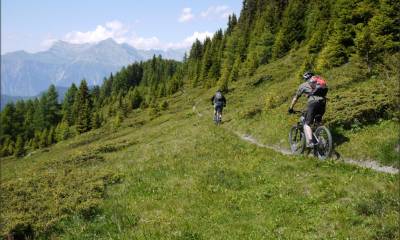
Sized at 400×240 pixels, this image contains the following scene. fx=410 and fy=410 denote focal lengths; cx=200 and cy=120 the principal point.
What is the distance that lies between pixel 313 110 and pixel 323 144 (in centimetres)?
134

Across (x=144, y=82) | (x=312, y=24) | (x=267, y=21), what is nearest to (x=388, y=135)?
(x=312, y=24)

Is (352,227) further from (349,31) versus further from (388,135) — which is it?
(349,31)

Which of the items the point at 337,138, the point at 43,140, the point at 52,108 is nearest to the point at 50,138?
the point at 43,140

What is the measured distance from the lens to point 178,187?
14.4 meters

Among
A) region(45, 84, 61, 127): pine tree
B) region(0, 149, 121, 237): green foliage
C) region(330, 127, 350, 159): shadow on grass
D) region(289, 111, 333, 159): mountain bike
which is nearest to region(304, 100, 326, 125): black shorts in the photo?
region(289, 111, 333, 159): mountain bike

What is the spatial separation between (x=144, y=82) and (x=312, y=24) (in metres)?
132

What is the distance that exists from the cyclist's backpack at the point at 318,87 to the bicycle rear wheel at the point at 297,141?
2130 millimetres

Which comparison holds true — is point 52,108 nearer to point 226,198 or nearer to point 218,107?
point 218,107

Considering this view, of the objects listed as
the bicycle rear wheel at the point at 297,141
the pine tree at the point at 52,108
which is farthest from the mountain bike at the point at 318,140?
the pine tree at the point at 52,108

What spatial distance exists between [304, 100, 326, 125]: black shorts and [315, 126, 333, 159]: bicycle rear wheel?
1.74ft

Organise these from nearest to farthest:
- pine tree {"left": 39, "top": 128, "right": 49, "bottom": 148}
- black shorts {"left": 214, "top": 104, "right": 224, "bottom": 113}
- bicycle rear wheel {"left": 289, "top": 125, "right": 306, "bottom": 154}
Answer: bicycle rear wheel {"left": 289, "top": 125, "right": 306, "bottom": 154} < black shorts {"left": 214, "top": 104, "right": 224, "bottom": 113} < pine tree {"left": 39, "top": 128, "right": 49, "bottom": 148}

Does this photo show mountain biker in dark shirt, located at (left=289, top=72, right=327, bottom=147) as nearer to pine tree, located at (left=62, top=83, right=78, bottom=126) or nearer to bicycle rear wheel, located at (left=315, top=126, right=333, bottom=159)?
bicycle rear wheel, located at (left=315, top=126, right=333, bottom=159)

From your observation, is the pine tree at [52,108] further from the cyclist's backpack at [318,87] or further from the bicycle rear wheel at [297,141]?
the cyclist's backpack at [318,87]

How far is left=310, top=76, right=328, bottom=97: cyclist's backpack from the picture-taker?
1477 cm
